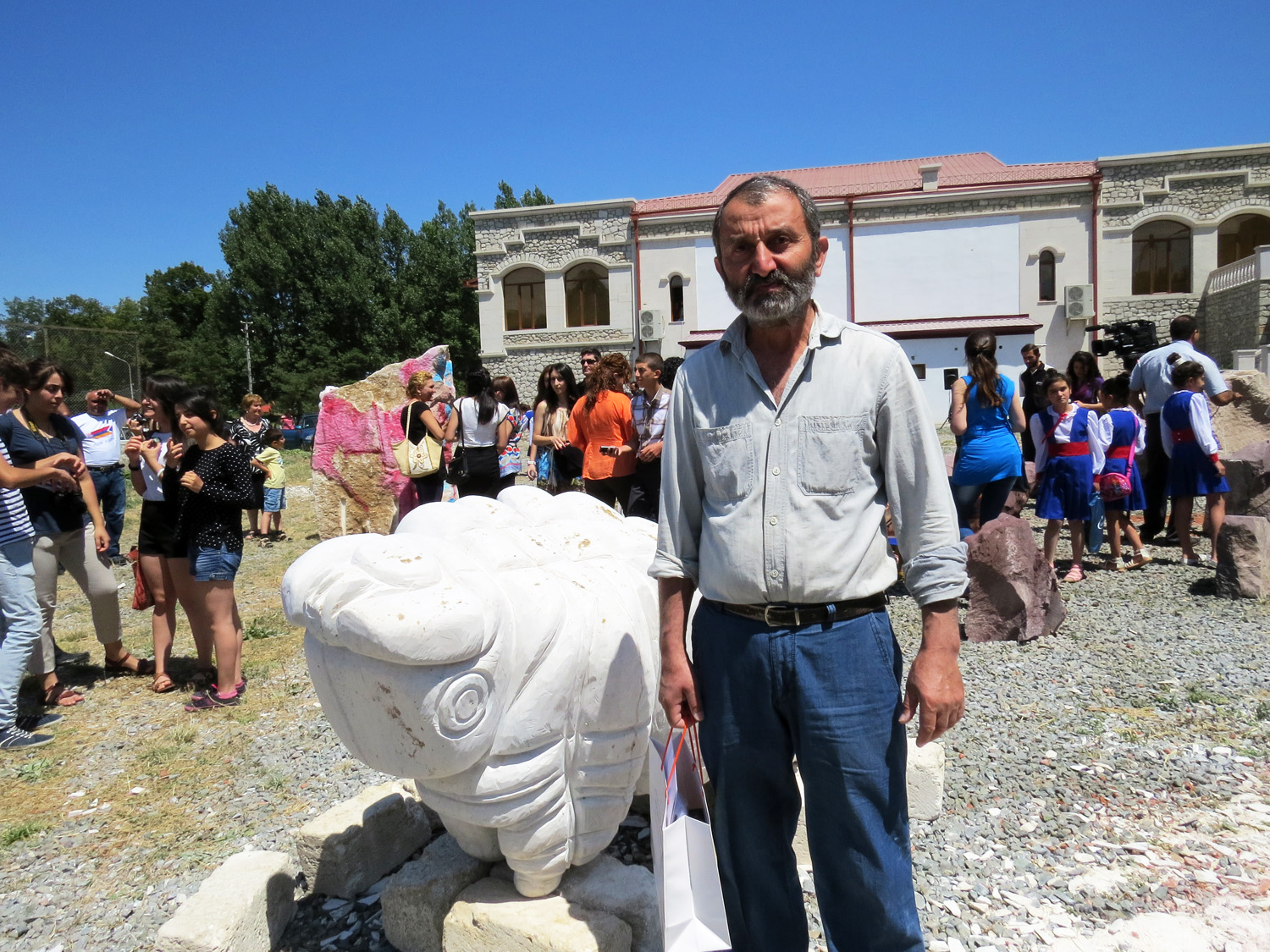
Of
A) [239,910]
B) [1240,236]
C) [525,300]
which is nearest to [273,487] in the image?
[239,910]

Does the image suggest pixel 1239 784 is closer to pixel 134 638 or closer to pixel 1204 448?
pixel 1204 448

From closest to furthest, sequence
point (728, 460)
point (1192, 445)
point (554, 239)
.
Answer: point (728, 460), point (1192, 445), point (554, 239)

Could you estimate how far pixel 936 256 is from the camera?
74.2ft

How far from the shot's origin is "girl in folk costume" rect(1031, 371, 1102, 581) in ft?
19.9

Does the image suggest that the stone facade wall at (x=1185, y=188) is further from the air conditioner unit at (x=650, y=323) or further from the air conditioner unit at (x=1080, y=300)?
the air conditioner unit at (x=650, y=323)

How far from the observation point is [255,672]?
4.99m

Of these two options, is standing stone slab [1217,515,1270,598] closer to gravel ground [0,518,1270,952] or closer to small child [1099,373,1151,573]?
gravel ground [0,518,1270,952]

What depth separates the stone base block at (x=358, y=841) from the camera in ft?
8.70

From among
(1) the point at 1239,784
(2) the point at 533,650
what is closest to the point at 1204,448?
(1) the point at 1239,784

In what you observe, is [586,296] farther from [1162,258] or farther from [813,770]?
[813,770]

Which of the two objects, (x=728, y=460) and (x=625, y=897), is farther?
(x=625, y=897)

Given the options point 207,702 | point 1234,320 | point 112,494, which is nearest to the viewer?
point 207,702

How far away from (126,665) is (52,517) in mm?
1316

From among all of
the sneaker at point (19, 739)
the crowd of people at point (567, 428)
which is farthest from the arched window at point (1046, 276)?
the sneaker at point (19, 739)
